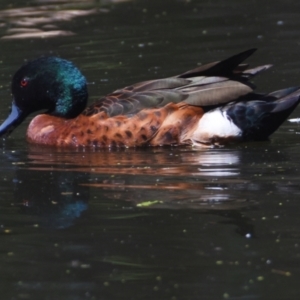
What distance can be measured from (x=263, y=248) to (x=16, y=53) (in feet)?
23.4

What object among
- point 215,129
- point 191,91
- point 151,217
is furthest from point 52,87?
point 151,217

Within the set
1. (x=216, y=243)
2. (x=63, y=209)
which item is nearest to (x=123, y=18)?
(x=63, y=209)

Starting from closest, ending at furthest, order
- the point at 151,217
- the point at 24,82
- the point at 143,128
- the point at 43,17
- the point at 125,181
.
Answer: the point at 151,217
the point at 125,181
the point at 143,128
the point at 24,82
the point at 43,17

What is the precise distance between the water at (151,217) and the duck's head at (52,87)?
15.5 inches

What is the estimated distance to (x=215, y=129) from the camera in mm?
7852

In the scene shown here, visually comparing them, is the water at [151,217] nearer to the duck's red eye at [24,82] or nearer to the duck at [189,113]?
the duck at [189,113]

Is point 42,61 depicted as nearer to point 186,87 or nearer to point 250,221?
point 186,87

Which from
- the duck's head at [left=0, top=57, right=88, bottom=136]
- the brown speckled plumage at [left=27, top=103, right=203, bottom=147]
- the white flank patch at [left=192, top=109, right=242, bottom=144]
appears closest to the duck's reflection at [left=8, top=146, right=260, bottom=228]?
the brown speckled plumage at [left=27, top=103, right=203, bottom=147]

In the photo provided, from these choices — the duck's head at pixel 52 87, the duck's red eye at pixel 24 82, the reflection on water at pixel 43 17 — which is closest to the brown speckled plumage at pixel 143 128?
the duck's head at pixel 52 87

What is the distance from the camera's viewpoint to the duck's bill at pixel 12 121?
838cm

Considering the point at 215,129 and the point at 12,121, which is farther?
the point at 12,121

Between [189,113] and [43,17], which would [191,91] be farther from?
[43,17]

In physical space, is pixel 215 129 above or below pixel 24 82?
below

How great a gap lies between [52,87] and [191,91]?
4.04 ft
